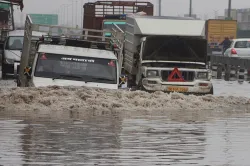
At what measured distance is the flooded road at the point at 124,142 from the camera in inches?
465

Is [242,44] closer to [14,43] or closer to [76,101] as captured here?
[14,43]

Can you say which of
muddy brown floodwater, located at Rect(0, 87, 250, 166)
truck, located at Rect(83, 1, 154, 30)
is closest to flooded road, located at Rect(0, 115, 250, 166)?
muddy brown floodwater, located at Rect(0, 87, 250, 166)

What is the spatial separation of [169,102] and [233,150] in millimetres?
9398

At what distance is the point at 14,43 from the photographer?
37438 millimetres

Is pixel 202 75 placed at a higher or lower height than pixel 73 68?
lower

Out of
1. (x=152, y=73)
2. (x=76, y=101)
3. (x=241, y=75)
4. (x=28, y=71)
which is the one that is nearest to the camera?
(x=76, y=101)

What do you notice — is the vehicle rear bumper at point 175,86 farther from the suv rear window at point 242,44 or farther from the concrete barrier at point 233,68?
the suv rear window at point 242,44

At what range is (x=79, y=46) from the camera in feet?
78.1

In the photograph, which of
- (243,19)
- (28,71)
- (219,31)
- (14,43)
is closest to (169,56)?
(28,71)

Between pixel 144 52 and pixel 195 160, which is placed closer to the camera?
pixel 195 160

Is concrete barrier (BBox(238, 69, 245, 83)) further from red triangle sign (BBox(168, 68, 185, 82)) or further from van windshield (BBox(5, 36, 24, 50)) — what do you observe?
red triangle sign (BBox(168, 68, 185, 82))

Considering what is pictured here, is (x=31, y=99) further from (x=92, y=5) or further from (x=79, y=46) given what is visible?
(x=92, y=5)

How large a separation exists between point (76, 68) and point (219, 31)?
61.5 metres

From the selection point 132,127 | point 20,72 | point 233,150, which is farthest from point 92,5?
point 233,150
